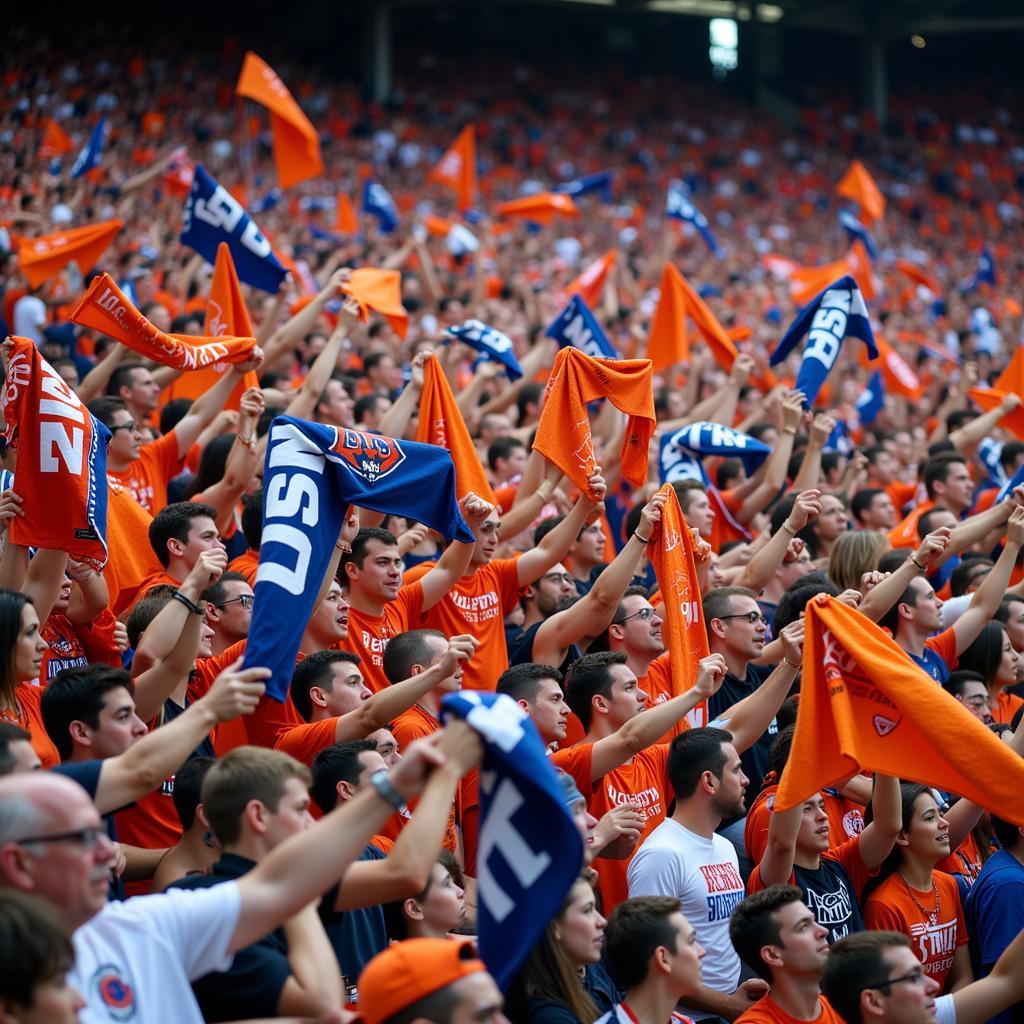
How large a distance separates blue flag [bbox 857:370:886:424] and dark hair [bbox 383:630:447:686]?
7.79 m

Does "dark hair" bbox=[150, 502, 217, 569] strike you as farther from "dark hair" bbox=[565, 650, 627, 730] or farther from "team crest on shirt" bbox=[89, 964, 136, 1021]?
"team crest on shirt" bbox=[89, 964, 136, 1021]

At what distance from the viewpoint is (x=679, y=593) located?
6012 mm

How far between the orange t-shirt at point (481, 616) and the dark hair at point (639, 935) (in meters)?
2.07

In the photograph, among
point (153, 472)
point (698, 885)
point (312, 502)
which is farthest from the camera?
point (153, 472)

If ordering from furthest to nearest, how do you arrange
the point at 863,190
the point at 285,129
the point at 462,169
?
the point at 863,190 < the point at 462,169 < the point at 285,129

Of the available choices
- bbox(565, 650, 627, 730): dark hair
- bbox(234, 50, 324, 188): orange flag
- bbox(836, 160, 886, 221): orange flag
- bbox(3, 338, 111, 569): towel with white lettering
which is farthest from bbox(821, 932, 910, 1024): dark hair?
bbox(836, 160, 886, 221): orange flag

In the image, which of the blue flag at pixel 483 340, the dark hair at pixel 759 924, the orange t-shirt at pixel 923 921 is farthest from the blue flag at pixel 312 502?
the blue flag at pixel 483 340

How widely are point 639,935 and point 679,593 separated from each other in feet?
6.63

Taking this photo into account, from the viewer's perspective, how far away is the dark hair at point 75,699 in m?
4.12

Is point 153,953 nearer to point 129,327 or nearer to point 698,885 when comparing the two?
point 698,885

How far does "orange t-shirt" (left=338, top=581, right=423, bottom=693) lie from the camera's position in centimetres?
592

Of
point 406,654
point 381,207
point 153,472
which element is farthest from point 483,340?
point 381,207

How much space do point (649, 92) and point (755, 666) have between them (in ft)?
80.3

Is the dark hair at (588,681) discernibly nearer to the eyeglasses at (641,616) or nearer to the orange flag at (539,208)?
A: the eyeglasses at (641,616)
